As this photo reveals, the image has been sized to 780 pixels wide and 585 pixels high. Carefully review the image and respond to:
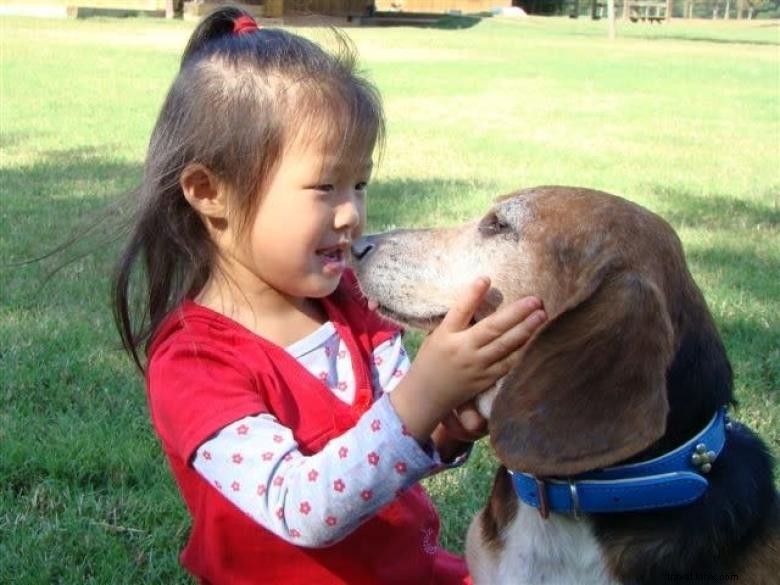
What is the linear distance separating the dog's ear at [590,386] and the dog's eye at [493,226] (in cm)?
57

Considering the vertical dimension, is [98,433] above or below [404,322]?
below

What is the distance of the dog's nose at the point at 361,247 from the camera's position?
3.16 meters

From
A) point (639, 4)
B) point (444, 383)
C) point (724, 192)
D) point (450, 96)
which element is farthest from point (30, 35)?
Answer: point (639, 4)

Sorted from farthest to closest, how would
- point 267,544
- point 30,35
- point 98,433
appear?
point 30,35, point 98,433, point 267,544

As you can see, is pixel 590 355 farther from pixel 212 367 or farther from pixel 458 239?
pixel 212 367

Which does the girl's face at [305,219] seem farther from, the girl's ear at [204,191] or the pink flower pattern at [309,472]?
the pink flower pattern at [309,472]

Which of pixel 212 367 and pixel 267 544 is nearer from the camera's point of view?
pixel 212 367

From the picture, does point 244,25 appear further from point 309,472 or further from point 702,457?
point 702,457

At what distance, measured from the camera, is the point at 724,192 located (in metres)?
10.2

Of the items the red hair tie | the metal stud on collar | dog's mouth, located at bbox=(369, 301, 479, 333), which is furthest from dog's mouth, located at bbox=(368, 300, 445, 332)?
the red hair tie

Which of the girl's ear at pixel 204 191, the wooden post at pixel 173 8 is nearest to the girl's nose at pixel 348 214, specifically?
the girl's ear at pixel 204 191

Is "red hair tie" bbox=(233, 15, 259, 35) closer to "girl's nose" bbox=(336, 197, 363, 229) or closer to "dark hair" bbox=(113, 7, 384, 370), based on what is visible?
"dark hair" bbox=(113, 7, 384, 370)

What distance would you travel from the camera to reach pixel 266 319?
11.1 ft

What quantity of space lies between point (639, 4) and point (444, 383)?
80.3m
